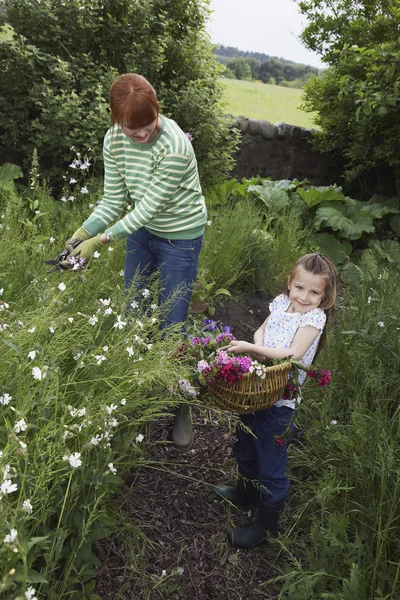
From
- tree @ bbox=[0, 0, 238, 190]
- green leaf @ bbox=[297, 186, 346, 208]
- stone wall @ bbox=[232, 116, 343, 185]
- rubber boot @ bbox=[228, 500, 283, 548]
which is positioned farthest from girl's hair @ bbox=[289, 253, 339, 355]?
stone wall @ bbox=[232, 116, 343, 185]

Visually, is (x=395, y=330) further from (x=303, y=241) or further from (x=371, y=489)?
(x=303, y=241)

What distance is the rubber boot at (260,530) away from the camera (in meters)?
2.24

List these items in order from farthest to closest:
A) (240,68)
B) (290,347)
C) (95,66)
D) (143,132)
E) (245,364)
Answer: (240,68)
(95,66)
(143,132)
(290,347)
(245,364)

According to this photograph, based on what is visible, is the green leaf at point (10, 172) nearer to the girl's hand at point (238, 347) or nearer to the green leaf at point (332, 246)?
the girl's hand at point (238, 347)

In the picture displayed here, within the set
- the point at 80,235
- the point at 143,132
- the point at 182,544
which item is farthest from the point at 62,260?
the point at 182,544

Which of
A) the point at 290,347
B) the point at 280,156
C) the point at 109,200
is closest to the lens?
the point at 290,347

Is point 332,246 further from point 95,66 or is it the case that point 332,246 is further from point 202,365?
point 202,365

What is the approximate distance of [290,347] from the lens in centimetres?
208

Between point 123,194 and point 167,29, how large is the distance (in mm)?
2745

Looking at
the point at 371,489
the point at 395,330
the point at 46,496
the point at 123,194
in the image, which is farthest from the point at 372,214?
the point at 46,496

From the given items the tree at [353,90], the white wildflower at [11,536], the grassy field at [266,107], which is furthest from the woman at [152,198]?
the grassy field at [266,107]

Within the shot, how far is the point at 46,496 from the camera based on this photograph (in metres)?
1.46

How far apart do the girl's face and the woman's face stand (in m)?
0.89

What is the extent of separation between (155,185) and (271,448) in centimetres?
122
